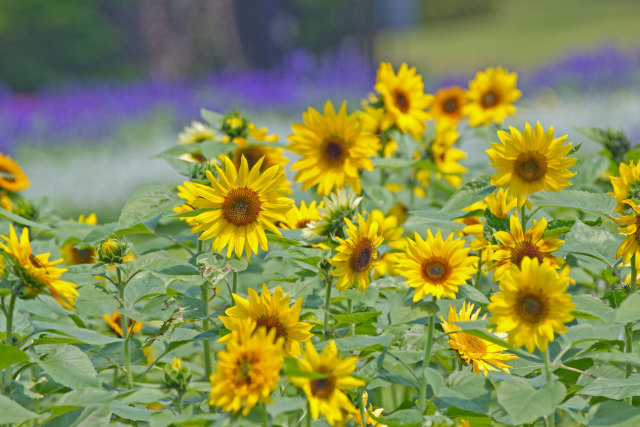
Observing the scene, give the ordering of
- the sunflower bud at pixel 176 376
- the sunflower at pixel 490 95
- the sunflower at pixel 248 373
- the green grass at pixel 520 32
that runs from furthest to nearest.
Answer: the green grass at pixel 520 32, the sunflower at pixel 490 95, the sunflower bud at pixel 176 376, the sunflower at pixel 248 373

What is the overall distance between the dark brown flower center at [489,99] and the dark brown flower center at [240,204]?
1.11 metres

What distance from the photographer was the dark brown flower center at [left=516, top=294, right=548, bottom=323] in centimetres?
98

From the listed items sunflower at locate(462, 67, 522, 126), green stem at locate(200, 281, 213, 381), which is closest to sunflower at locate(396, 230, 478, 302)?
green stem at locate(200, 281, 213, 381)

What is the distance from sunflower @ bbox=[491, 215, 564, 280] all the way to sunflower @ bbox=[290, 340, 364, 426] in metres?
0.35

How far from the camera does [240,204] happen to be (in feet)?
3.91

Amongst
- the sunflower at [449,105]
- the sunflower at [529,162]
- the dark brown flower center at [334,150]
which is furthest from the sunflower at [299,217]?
the sunflower at [449,105]

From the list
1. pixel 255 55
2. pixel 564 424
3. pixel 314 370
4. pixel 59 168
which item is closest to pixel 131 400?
pixel 314 370

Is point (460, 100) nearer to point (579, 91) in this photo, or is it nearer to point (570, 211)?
point (570, 211)

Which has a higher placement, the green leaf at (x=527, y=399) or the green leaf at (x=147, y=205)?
the green leaf at (x=147, y=205)

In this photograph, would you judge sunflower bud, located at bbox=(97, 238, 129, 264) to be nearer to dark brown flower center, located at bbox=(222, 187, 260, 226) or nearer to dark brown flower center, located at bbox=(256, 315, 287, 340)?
dark brown flower center, located at bbox=(222, 187, 260, 226)

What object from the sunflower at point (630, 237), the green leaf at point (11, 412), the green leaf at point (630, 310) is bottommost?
the green leaf at point (11, 412)

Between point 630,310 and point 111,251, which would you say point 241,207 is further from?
point 630,310

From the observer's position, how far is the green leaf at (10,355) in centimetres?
105

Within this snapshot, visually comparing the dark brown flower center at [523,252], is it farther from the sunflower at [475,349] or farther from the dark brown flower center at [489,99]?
the dark brown flower center at [489,99]
